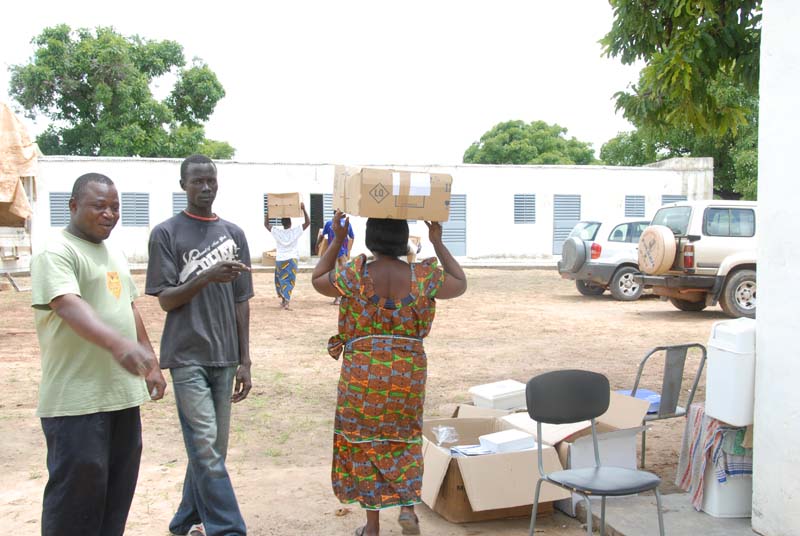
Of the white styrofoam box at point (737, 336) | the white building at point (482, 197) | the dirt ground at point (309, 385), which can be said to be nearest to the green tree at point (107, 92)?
the white building at point (482, 197)

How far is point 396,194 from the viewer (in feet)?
12.0

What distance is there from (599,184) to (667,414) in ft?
75.3

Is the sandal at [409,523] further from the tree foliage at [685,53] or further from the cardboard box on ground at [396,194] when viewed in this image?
the tree foliage at [685,53]

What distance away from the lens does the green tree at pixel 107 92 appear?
1164 inches

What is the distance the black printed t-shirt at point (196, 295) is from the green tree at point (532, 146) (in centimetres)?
4998

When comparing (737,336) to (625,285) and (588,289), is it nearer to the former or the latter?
(625,285)

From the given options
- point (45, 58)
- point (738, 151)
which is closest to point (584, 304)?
point (738, 151)

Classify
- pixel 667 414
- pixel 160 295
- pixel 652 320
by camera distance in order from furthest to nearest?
pixel 652 320
pixel 667 414
pixel 160 295

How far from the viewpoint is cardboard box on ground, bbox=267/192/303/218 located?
44.3ft

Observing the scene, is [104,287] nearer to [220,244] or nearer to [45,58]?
[220,244]

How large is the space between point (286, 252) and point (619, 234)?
662cm

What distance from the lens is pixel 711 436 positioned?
429cm

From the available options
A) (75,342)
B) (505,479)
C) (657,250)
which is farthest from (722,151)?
(75,342)

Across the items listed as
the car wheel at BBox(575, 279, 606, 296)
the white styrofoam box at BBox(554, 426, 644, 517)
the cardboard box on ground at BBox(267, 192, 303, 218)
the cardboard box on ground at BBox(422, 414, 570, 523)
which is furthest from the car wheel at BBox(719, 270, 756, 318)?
the cardboard box on ground at BBox(422, 414, 570, 523)
